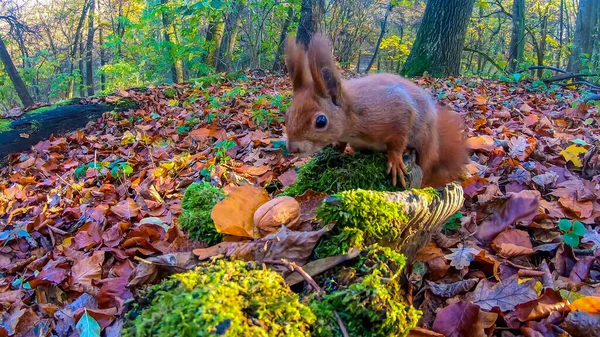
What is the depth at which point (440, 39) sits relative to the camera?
756cm

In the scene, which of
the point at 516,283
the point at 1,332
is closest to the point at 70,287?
the point at 1,332

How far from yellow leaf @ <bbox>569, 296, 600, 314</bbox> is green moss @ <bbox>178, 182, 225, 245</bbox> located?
1.35 metres

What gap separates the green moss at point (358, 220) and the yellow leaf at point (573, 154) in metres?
2.22

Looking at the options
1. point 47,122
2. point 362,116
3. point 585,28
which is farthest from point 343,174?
point 585,28

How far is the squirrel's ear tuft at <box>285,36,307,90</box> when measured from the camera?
77.1 inches

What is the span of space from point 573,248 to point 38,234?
3277mm

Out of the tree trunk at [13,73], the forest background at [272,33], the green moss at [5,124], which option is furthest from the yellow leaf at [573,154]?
the tree trunk at [13,73]

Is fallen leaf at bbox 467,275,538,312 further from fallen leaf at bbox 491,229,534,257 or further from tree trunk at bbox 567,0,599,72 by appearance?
tree trunk at bbox 567,0,599,72

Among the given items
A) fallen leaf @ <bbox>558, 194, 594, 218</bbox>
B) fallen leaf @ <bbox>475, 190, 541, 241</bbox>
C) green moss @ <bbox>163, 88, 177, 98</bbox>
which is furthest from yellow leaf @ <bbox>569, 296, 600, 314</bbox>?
green moss @ <bbox>163, 88, 177, 98</bbox>

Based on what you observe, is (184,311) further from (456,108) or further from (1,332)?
(456,108)

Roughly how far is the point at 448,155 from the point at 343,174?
0.92 m

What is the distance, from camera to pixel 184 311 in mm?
869

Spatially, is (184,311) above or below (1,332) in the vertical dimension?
above

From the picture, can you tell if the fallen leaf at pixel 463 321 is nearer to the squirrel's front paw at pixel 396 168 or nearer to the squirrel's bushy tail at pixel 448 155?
the squirrel's front paw at pixel 396 168
